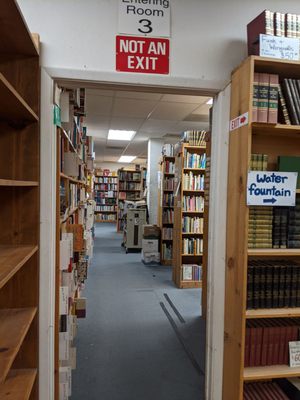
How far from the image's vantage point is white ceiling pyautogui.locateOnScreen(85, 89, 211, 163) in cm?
360

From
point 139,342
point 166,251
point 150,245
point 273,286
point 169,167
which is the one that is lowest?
point 139,342

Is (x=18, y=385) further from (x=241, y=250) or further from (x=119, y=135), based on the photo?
(x=119, y=135)

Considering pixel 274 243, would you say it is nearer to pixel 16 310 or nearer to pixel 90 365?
pixel 16 310

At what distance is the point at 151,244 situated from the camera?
5520 mm

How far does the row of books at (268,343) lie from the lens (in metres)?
1.63

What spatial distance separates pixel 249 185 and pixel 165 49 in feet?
2.80

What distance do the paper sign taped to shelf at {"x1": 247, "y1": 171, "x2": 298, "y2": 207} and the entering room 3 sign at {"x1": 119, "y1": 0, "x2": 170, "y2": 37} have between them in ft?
2.97

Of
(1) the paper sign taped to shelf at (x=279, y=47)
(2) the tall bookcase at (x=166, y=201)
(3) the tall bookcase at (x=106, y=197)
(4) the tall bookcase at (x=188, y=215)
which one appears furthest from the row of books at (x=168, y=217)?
(3) the tall bookcase at (x=106, y=197)

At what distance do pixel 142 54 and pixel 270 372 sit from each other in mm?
1823

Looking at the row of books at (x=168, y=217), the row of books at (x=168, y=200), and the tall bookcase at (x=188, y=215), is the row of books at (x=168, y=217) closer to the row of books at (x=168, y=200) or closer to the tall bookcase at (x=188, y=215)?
the row of books at (x=168, y=200)

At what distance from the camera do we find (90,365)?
230 centimetres

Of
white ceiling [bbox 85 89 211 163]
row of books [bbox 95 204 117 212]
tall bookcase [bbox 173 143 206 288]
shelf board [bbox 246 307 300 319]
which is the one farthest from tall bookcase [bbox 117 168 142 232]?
shelf board [bbox 246 307 300 319]

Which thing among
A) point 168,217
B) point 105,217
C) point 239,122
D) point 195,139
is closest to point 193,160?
point 195,139

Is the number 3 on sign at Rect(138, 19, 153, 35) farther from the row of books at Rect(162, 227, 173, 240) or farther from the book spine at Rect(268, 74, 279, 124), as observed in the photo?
the row of books at Rect(162, 227, 173, 240)
